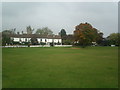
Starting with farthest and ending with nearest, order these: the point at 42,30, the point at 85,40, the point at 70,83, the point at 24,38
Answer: the point at 42,30, the point at 24,38, the point at 85,40, the point at 70,83

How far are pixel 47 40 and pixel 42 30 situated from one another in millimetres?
10646

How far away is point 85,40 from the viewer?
47781 mm

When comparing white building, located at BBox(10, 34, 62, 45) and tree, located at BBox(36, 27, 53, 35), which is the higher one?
tree, located at BBox(36, 27, 53, 35)

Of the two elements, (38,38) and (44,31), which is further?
(44,31)

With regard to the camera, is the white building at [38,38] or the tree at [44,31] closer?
the white building at [38,38]

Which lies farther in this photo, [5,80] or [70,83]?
[5,80]

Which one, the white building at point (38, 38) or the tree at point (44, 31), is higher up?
the tree at point (44, 31)

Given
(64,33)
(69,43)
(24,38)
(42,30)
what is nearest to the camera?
(69,43)

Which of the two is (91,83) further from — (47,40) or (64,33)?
(64,33)

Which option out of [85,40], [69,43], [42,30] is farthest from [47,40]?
[85,40]

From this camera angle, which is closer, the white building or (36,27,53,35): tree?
the white building

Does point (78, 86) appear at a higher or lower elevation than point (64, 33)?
lower

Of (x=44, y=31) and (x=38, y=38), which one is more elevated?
(x=44, y=31)

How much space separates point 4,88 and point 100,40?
7001 centimetres
